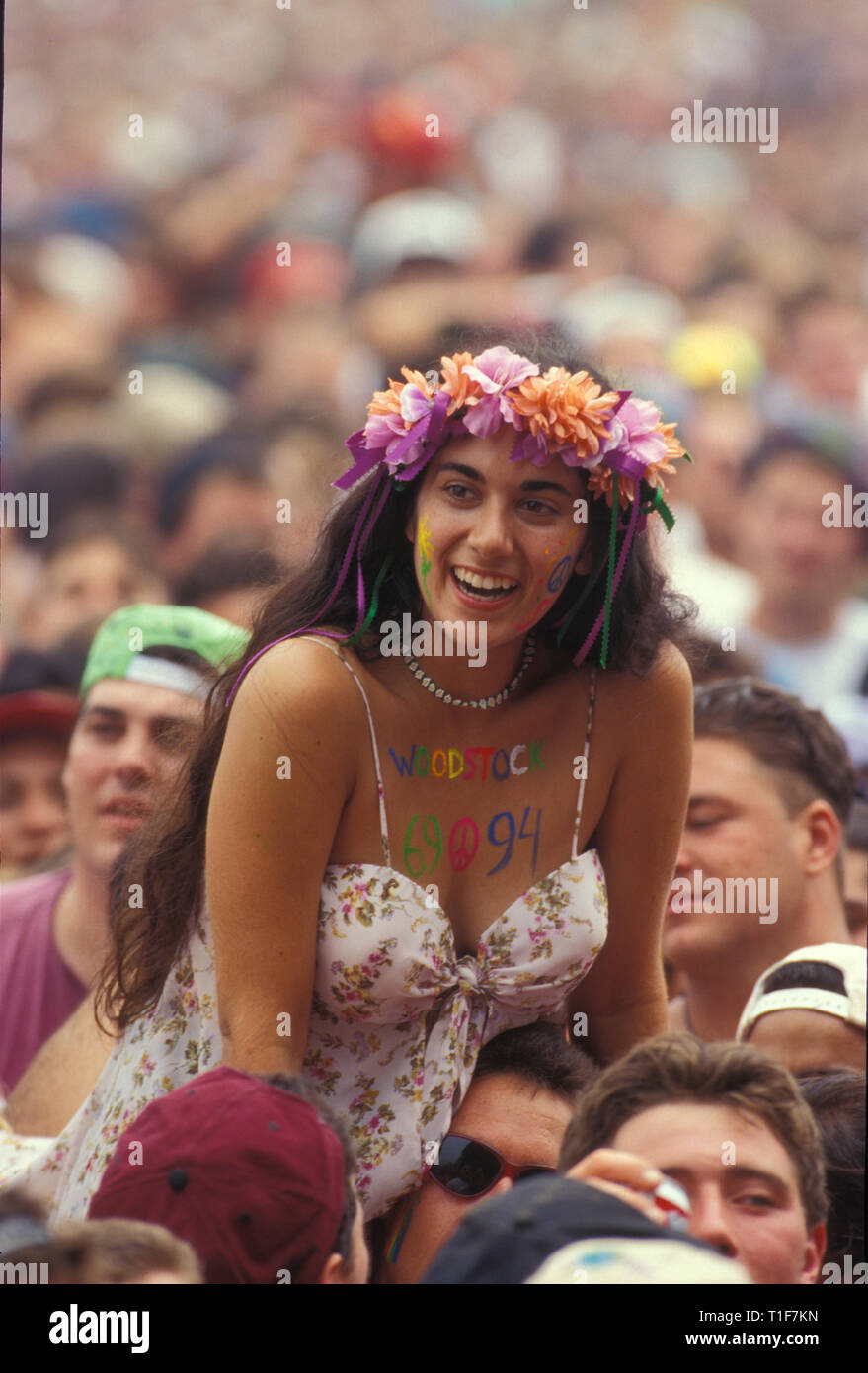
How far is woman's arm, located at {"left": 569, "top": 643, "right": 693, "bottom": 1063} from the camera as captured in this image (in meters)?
2.99

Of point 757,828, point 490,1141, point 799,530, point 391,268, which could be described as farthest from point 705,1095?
point 391,268

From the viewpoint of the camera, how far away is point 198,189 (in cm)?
1193

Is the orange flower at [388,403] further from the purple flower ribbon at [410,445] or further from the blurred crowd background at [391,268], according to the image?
the blurred crowd background at [391,268]

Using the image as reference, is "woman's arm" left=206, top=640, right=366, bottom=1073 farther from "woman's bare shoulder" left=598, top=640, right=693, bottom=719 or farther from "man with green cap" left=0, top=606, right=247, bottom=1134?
"man with green cap" left=0, top=606, right=247, bottom=1134

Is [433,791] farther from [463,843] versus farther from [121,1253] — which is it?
[121,1253]

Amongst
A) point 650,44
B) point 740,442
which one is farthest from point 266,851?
point 650,44

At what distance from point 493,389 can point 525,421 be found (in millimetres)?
66

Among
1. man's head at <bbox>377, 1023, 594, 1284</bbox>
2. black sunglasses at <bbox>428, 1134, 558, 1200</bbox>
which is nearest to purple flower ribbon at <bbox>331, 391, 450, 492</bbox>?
man's head at <bbox>377, 1023, 594, 1284</bbox>

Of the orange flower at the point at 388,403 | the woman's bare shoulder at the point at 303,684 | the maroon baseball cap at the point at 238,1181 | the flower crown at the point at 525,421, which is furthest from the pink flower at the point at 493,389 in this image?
the maroon baseball cap at the point at 238,1181

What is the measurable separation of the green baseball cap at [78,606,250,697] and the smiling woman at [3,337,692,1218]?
1050mm

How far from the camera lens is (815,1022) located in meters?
3.16

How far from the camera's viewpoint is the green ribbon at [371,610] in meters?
2.88
